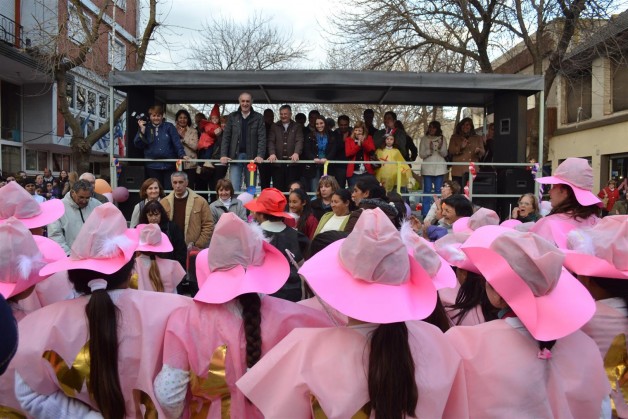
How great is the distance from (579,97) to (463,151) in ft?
57.9

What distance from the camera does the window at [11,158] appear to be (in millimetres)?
24056

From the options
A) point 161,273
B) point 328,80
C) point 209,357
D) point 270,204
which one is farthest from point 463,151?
point 209,357

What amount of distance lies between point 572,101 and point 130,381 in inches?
1047

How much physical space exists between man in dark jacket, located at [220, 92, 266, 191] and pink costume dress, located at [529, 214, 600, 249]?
17.8ft

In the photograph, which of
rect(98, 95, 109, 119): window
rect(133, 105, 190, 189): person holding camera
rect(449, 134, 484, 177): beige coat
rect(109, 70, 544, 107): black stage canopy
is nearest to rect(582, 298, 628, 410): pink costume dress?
rect(109, 70, 544, 107): black stage canopy

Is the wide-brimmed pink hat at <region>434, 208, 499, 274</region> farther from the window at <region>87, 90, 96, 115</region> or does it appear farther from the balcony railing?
the window at <region>87, 90, 96, 115</region>

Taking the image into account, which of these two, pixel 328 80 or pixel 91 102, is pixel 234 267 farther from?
pixel 91 102

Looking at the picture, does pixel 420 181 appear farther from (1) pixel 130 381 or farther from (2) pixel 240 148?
(1) pixel 130 381

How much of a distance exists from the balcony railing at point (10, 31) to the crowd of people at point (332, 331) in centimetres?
2301

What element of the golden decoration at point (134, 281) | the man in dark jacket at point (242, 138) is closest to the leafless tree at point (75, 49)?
the man in dark jacket at point (242, 138)

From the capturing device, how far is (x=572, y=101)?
25344 mm

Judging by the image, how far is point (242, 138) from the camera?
897 centimetres

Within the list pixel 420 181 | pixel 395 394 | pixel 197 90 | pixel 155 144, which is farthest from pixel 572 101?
pixel 395 394

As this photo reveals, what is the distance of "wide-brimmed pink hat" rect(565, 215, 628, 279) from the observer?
270 cm
